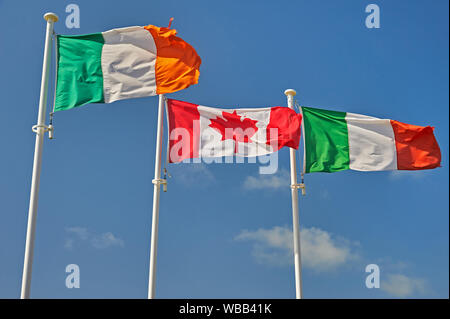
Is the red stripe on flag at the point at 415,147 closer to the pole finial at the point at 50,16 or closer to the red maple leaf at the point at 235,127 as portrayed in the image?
the red maple leaf at the point at 235,127

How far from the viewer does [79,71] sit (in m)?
20.0

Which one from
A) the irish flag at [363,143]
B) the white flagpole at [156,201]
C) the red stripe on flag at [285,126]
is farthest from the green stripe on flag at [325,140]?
the white flagpole at [156,201]

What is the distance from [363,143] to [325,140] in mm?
1682

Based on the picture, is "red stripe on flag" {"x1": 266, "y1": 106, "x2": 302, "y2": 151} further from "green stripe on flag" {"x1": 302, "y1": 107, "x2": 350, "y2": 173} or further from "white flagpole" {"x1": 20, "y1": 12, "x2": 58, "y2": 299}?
"white flagpole" {"x1": 20, "y1": 12, "x2": 58, "y2": 299}

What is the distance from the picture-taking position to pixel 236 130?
21.7m

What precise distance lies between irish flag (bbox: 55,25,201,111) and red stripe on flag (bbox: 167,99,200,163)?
2.83ft

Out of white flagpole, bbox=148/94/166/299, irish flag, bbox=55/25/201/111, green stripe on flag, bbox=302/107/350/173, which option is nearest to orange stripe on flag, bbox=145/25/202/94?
irish flag, bbox=55/25/201/111

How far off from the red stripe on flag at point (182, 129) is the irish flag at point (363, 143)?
4483 mm

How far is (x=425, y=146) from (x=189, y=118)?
32.5 ft

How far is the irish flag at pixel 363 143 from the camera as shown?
2236 centimetres
